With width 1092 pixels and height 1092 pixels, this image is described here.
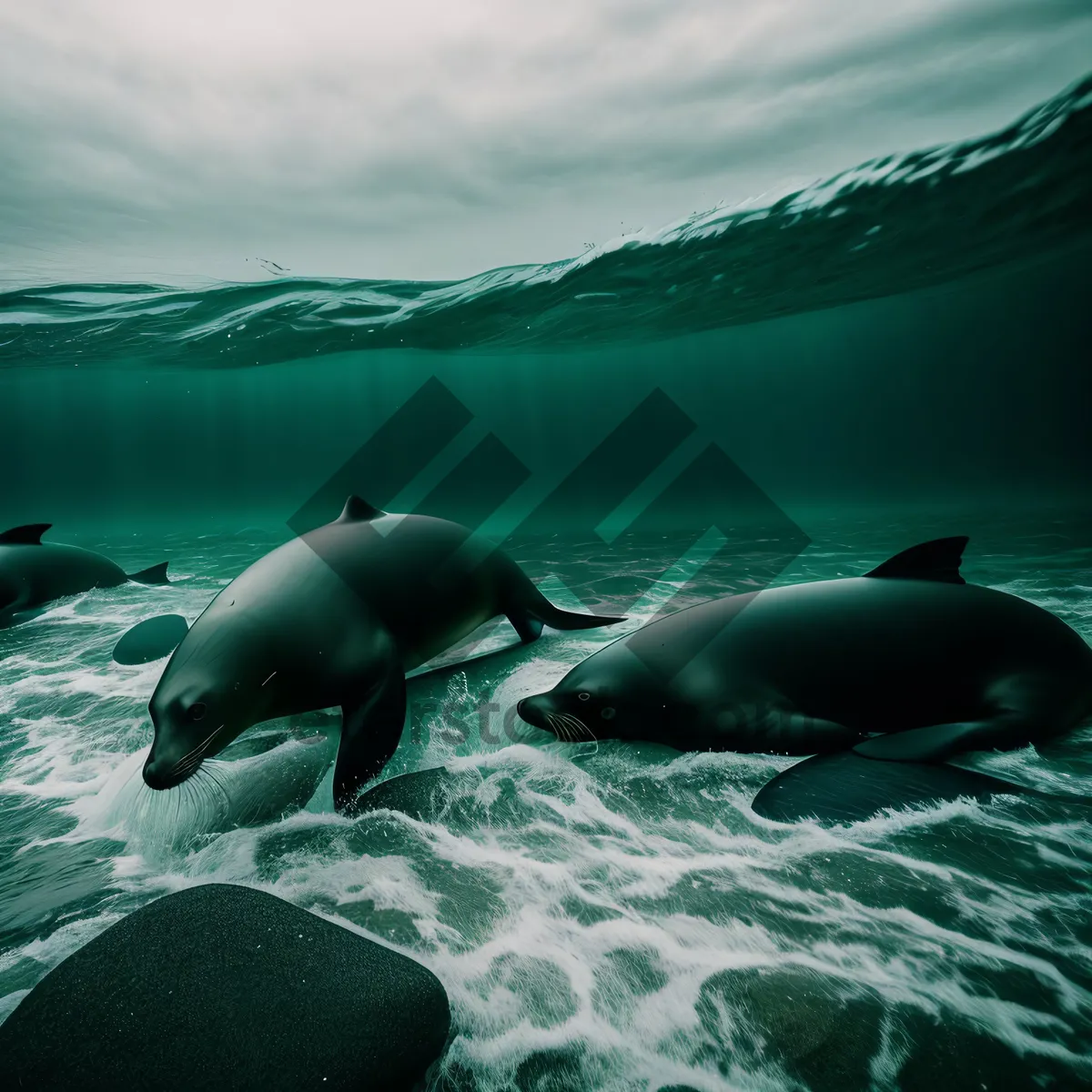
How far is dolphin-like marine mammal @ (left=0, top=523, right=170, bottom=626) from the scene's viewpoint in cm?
680

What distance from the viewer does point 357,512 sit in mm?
4449

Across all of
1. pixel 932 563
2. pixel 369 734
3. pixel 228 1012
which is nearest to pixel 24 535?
pixel 369 734

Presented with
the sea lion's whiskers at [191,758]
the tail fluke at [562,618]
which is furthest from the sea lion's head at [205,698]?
the tail fluke at [562,618]

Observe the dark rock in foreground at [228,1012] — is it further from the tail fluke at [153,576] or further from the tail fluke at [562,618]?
the tail fluke at [153,576]

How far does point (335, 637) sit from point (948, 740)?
10.0 feet

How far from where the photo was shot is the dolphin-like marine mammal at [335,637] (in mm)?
2869

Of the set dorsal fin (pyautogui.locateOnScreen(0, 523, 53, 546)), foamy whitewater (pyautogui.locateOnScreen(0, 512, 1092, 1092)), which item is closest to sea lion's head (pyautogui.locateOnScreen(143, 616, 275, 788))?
foamy whitewater (pyautogui.locateOnScreen(0, 512, 1092, 1092))

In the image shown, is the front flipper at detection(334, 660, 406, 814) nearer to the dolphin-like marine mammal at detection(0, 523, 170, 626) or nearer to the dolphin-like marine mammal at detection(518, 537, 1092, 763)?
the dolphin-like marine mammal at detection(518, 537, 1092, 763)

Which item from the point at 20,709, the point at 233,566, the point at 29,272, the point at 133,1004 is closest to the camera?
the point at 133,1004

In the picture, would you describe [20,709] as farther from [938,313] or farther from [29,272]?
[938,313]

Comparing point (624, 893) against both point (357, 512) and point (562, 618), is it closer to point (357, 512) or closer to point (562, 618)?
point (357, 512)

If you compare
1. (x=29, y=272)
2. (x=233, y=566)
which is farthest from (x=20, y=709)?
(x=29, y=272)

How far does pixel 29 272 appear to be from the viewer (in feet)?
52.6

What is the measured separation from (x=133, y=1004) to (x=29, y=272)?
20.3m
